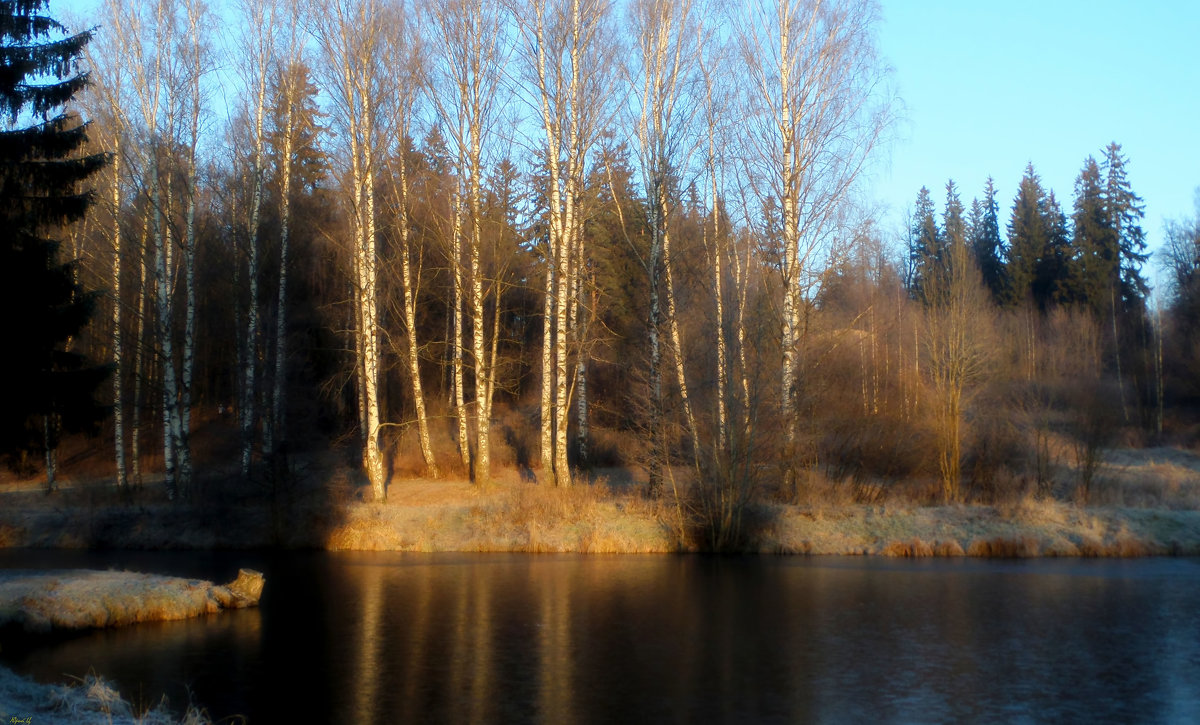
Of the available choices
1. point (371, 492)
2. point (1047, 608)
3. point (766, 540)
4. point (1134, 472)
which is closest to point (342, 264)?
point (371, 492)

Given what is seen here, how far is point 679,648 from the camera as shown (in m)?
11.9

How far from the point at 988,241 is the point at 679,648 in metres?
58.8

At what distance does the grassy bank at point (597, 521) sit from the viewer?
21.0 meters

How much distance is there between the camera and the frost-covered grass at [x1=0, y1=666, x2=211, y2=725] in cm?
720

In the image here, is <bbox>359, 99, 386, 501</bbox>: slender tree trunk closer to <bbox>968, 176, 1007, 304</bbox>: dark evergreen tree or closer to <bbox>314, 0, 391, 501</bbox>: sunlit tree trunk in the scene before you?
<bbox>314, 0, 391, 501</bbox>: sunlit tree trunk

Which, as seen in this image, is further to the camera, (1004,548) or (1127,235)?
(1127,235)

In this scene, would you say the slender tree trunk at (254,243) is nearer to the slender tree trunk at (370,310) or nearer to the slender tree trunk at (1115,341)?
the slender tree trunk at (370,310)

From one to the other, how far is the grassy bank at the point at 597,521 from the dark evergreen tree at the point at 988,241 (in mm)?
38042

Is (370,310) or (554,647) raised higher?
(370,310)

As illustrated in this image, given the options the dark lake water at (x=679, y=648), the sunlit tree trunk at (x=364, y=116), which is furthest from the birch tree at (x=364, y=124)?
the dark lake water at (x=679, y=648)

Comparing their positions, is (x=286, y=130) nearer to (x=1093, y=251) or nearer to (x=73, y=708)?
(x=73, y=708)

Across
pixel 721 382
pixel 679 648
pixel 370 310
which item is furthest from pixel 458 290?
pixel 679 648

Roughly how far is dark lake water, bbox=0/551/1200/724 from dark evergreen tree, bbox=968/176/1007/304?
150 feet

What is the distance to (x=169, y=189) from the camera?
2592cm
